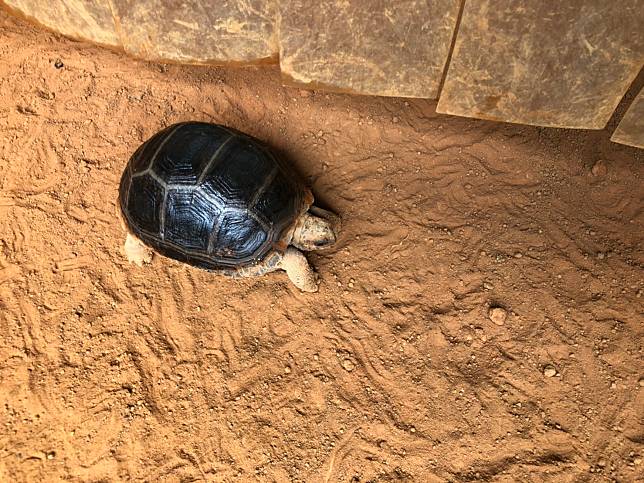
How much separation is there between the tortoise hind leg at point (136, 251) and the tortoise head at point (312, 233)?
45.7 inches

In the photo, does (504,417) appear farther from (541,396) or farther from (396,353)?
(396,353)

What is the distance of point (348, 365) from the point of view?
330cm

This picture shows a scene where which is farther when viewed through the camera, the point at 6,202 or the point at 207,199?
the point at 6,202

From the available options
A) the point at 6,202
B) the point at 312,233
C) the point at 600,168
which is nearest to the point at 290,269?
the point at 312,233

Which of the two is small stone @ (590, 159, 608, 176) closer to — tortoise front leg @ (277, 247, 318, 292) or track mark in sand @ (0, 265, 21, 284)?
tortoise front leg @ (277, 247, 318, 292)

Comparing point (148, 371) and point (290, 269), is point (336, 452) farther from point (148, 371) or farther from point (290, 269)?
point (148, 371)

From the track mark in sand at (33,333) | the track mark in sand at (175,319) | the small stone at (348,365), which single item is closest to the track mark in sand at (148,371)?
the track mark in sand at (175,319)

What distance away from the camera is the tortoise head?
11.7ft

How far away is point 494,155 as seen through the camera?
4.01 m

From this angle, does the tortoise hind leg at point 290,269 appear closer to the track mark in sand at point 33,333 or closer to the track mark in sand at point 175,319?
the track mark in sand at point 175,319

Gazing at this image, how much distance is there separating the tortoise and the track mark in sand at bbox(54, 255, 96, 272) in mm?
491

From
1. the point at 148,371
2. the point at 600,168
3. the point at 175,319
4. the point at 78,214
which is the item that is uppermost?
the point at 600,168

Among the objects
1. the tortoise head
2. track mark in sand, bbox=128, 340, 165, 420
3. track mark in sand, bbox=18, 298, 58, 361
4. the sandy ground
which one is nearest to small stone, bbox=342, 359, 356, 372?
the sandy ground

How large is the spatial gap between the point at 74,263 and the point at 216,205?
137cm
